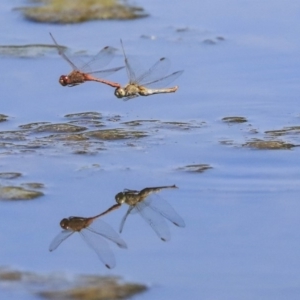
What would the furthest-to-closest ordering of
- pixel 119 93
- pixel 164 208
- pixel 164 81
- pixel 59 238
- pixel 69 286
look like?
pixel 164 81 < pixel 119 93 < pixel 164 208 < pixel 59 238 < pixel 69 286

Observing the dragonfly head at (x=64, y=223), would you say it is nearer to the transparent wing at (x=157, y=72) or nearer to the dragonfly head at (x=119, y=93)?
the dragonfly head at (x=119, y=93)

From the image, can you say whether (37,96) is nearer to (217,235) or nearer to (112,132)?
(112,132)

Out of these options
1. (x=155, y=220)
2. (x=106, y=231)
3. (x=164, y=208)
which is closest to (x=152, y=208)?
(x=164, y=208)

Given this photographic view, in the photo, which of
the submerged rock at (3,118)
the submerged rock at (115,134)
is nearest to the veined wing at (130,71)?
the submerged rock at (115,134)

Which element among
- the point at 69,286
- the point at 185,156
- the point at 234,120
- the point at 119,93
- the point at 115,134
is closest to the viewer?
the point at 69,286

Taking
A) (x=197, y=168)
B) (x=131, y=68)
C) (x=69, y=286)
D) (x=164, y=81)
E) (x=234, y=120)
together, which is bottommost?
(x=69, y=286)

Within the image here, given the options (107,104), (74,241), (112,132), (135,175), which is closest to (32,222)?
(74,241)

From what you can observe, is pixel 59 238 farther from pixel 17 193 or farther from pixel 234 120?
pixel 234 120
